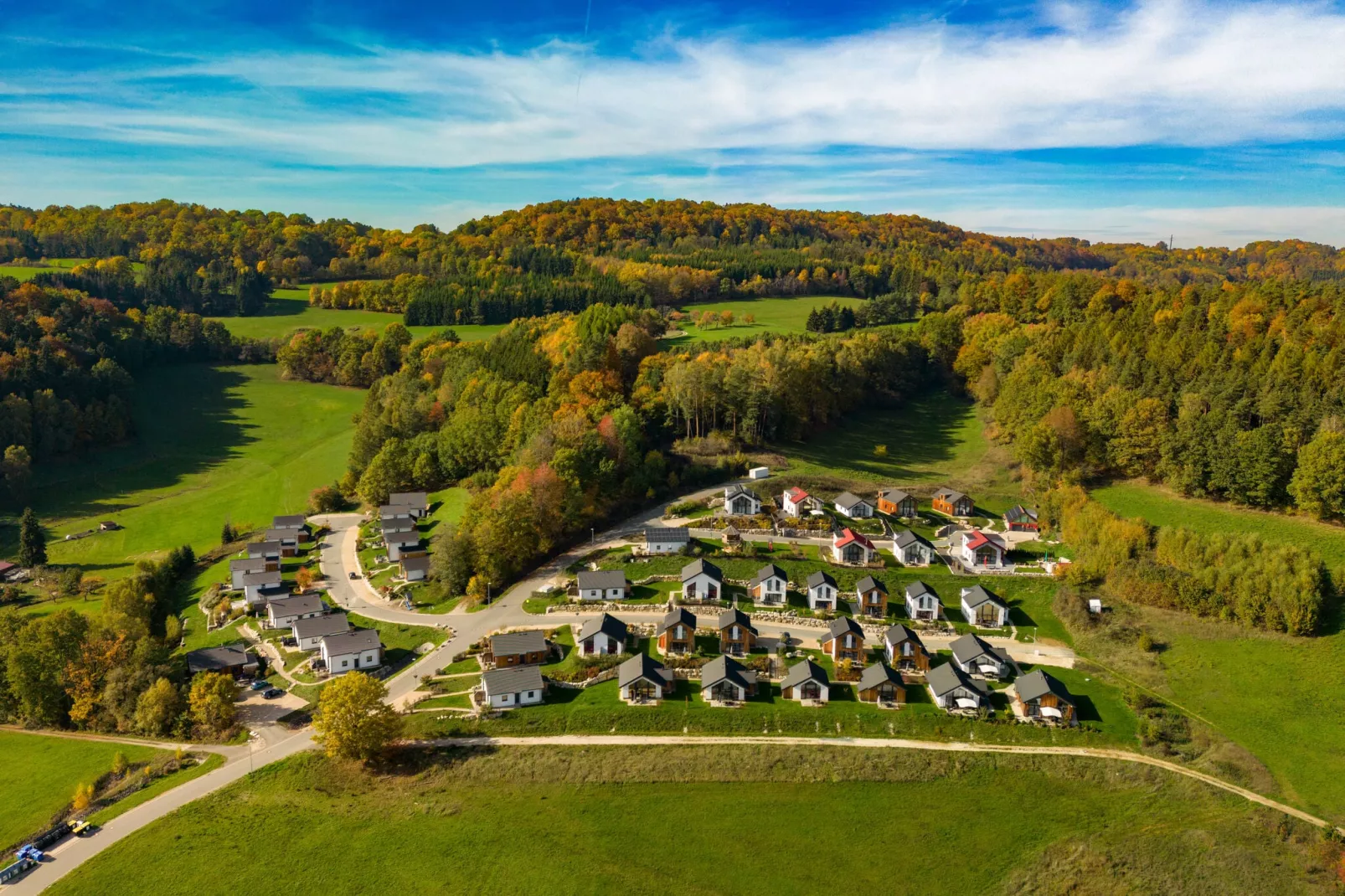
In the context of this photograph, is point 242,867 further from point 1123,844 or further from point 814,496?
point 814,496

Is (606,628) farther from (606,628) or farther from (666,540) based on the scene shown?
(666,540)

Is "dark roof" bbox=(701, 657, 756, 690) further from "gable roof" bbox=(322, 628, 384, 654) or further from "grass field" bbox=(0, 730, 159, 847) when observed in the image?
"grass field" bbox=(0, 730, 159, 847)

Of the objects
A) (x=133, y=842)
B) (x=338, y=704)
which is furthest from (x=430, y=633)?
(x=133, y=842)

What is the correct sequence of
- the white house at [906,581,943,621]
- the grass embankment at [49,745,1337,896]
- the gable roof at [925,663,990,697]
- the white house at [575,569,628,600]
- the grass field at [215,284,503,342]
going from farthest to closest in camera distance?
the grass field at [215,284,503,342] → the white house at [575,569,628,600] → the white house at [906,581,943,621] → the gable roof at [925,663,990,697] → the grass embankment at [49,745,1337,896]

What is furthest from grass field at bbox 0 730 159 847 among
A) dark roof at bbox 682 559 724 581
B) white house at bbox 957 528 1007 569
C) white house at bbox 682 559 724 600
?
white house at bbox 957 528 1007 569

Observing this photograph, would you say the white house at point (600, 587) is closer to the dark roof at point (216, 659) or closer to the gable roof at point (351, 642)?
the gable roof at point (351, 642)

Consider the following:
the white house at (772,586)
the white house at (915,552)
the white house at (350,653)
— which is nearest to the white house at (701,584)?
the white house at (772,586)

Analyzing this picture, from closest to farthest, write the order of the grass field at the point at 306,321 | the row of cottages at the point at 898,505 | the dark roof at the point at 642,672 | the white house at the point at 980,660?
the dark roof at the point at 642,672
the white house at the point at 980,660
the row of cottages at the point at 898,505
the grass field at the point at 306,321
